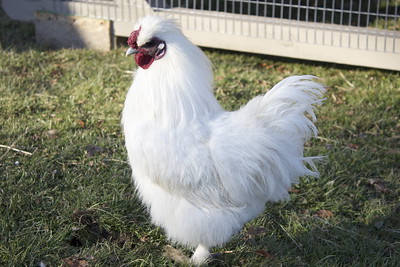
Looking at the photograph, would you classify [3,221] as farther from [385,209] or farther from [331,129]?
[331,129]

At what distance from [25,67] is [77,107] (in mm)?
1173

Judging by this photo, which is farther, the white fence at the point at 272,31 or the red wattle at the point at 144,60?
the white fence at the point at 272,31

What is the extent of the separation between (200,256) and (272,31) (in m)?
3.53

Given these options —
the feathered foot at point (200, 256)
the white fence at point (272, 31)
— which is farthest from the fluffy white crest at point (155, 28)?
the white fence at point (272, 31)

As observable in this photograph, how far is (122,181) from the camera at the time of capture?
4109 mm

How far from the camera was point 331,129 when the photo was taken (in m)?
5.06

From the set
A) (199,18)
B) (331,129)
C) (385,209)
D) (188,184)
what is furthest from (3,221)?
(199,18)

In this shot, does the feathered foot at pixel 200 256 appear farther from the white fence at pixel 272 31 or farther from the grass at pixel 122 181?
the white fence at pixel 272 31

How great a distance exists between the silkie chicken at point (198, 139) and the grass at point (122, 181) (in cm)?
49

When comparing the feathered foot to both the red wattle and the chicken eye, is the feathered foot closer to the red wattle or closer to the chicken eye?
the red wattle

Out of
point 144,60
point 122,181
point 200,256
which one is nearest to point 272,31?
point 122,181

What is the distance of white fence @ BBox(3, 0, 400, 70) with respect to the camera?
596 cm

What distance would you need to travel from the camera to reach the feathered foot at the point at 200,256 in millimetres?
3361

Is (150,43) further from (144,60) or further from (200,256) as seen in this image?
(200,256)
